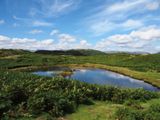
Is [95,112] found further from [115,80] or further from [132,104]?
[115,80]

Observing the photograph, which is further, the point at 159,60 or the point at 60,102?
the point at 159,60

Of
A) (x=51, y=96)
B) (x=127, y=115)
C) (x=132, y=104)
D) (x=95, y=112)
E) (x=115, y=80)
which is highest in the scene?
(x=51, y=96)

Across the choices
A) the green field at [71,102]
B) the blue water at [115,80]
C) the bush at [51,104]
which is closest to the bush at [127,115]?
the green field at [71,102]

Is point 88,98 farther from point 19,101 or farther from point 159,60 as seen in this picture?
point 159,60

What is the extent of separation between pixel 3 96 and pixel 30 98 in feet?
7.22

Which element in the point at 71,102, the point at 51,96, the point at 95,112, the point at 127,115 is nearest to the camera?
the point at 127,115

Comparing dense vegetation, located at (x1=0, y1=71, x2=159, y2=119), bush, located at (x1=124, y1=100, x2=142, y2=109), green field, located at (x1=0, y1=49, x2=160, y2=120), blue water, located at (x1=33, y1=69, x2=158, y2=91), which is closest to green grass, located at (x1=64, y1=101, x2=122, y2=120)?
green field, located at (x1=0, y1=49, x2=160, y2=120)

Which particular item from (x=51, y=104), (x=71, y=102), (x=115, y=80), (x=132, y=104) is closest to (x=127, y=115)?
(x=132, y=104)

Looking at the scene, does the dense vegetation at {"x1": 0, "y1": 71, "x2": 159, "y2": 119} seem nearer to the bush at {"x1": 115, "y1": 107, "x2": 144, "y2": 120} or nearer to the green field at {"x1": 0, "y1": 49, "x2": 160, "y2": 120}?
the green field at {"x1": 0, "y1": 49, "x2": 160, "y2": 120}

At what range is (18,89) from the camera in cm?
2156

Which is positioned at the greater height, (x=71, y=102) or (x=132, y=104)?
(x=71, y=102)

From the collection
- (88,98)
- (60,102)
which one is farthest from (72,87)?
(60,102)

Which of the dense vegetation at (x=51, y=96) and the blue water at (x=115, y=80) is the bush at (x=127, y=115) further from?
the blue water at (x=115, y=80)

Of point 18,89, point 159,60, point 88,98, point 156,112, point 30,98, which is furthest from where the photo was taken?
point 159,60
